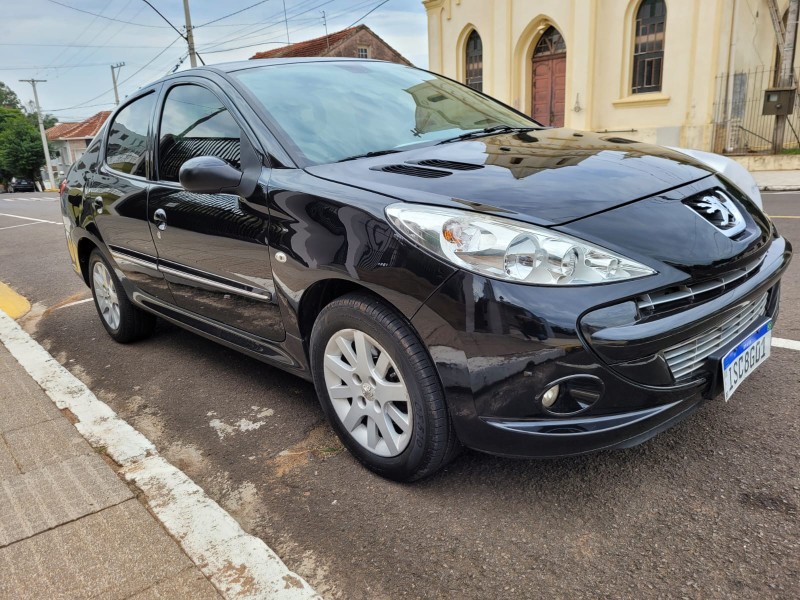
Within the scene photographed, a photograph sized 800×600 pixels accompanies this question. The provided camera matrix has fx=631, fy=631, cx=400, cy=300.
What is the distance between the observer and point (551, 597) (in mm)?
1782

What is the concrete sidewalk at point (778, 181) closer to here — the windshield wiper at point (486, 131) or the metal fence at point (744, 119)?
the metal fence at point (744, 119)

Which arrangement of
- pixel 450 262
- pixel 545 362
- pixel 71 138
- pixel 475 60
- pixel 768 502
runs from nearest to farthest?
pixel 545 362 → pixel 450 262 → pixel 768 502 → pixel 475 60 → pixel 71 138

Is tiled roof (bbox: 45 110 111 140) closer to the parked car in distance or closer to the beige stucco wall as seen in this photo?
the parked car in distance

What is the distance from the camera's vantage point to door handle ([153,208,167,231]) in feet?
10.8

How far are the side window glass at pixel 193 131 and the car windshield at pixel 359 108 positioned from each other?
20 centimetres

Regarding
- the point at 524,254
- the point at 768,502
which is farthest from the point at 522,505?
the point at 524,254

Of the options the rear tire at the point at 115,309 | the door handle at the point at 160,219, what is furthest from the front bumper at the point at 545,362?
the rear tire at the point at 115,309

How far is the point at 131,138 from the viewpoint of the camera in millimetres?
3854

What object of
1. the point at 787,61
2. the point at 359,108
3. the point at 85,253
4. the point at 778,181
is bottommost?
the point at 778,181

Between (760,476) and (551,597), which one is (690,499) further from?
(551,597)

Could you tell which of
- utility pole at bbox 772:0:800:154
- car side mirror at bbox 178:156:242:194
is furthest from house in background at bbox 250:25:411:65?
→ car side mirror at bbox 178:156:242:194

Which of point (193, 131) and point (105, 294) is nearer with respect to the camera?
point (193, 131)

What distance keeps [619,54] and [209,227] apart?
16.5m

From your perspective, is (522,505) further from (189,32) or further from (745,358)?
(189,32)
